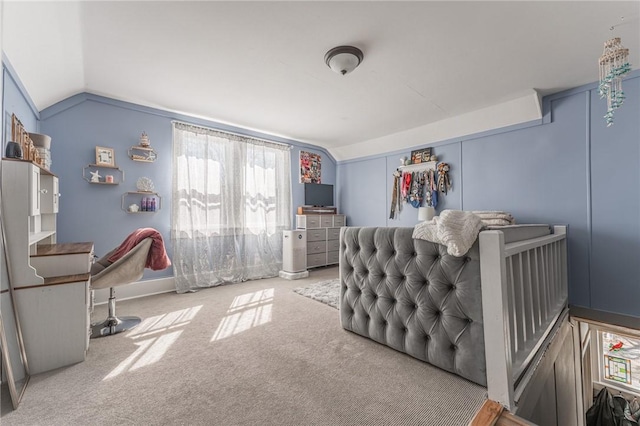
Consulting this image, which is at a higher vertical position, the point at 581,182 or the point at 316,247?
the point at 581,182

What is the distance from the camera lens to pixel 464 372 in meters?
1.45

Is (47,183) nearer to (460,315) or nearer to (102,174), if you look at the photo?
(102,174)

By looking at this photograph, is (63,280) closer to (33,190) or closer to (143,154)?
(33,190)

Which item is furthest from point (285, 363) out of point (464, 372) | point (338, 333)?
point (464, 372)

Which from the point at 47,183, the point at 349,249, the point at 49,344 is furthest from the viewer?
the point at 47,183

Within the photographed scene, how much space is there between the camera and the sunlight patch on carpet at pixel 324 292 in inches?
116

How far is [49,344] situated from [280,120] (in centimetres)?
337

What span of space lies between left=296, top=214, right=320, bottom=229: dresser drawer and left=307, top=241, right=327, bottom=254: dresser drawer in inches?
12.3

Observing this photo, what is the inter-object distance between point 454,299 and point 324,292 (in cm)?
205

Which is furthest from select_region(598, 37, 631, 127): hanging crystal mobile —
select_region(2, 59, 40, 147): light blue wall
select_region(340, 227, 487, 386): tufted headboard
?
select_region(2, 59, 40, 147): light blue wall

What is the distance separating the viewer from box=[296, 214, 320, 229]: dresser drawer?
468cm

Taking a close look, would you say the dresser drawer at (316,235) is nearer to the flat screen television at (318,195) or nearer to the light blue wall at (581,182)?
the flat screen television at (318,195)

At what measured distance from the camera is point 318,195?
5.29 meters

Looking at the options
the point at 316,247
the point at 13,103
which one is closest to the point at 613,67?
the point at 316,247
